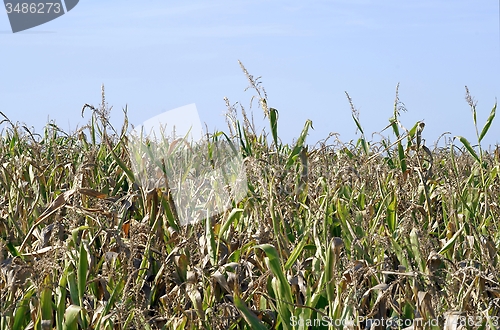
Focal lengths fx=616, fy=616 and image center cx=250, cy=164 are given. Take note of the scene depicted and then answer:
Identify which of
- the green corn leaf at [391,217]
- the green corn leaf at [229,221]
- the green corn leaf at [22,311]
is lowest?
the green corn leaf at [391,217]

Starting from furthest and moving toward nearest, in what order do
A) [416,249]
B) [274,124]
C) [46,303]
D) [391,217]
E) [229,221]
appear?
[274,124]
[391,217]
[229,221]
[416,249]
[46,303]

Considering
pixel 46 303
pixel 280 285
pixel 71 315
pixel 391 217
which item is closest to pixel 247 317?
pixel 280 285

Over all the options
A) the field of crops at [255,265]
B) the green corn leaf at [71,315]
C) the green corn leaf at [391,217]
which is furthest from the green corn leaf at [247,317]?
the green corn leaf at [391,217]

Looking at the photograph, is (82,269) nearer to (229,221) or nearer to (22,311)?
(22,311)

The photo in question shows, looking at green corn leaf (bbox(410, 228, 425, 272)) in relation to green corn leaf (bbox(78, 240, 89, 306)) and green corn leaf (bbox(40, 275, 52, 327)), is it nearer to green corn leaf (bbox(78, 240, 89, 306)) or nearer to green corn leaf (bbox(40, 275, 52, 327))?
green corn leaf (bbox(78, 240, 89, 306))

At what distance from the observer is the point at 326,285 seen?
1855 mm

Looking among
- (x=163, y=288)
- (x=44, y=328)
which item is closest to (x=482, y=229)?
(x=163, y=288)

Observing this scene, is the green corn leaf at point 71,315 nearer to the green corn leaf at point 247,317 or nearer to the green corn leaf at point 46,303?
the green corn leaf at point 46,303

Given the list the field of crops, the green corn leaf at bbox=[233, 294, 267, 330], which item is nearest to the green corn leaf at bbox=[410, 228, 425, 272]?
the field of crops

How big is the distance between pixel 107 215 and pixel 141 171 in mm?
555

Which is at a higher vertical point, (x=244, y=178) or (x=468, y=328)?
(x=244, y=178)

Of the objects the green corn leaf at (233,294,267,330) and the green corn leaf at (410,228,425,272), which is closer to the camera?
the green corn leaf at (233,294,267,330)

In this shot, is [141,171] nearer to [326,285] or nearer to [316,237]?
[316,237]

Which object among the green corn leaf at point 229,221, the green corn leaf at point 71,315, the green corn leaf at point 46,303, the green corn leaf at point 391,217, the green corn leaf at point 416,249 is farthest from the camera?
the green corn leaf at point 391,217
